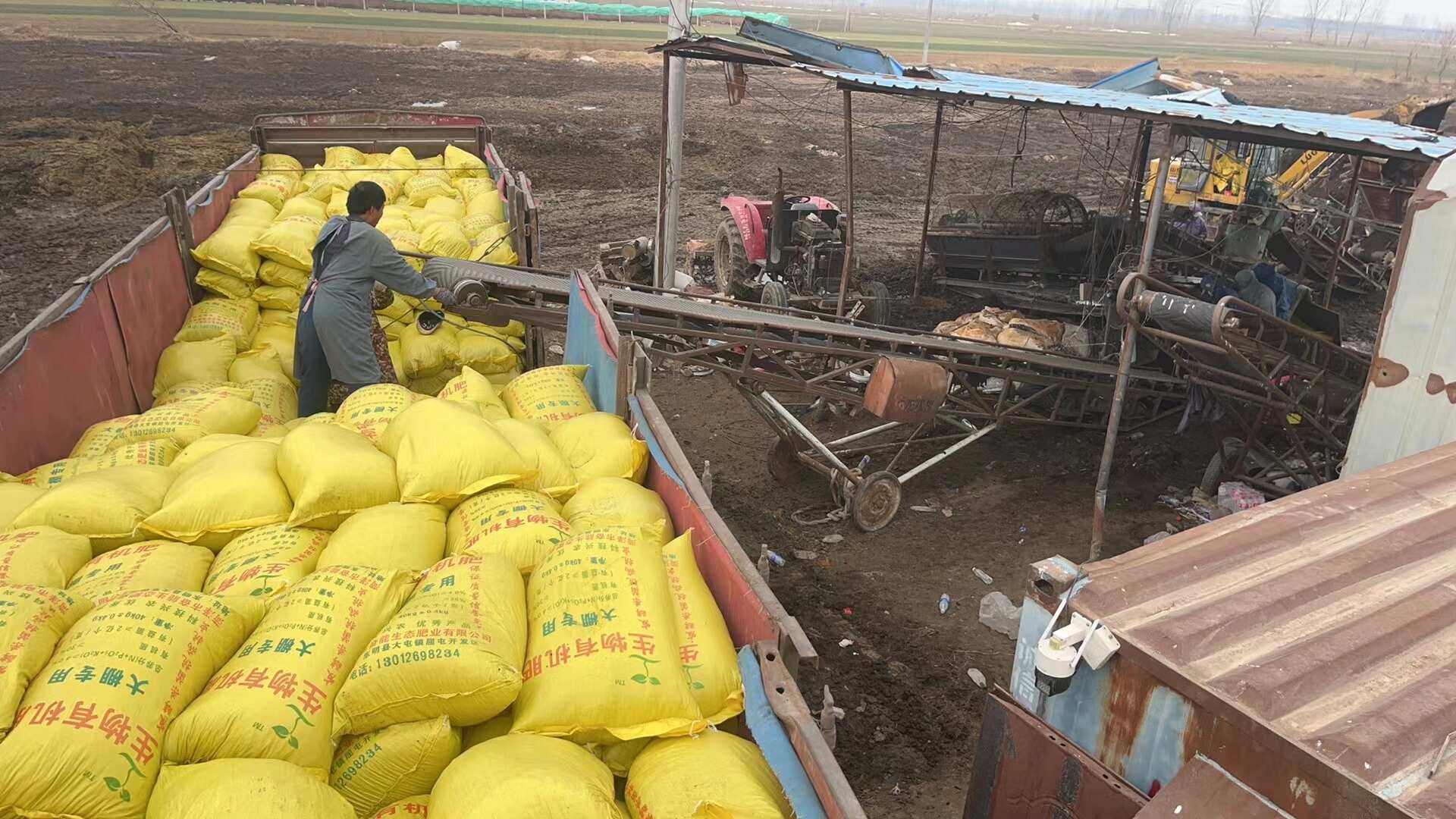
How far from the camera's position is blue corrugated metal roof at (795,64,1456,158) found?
5242 mm

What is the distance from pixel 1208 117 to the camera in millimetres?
5504

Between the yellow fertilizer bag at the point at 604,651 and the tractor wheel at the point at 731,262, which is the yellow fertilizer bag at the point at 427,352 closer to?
the yellow fertilizer bag at the point at 604,651

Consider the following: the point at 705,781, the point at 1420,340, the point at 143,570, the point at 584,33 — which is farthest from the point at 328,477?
the point at 584,33

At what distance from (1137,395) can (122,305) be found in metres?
6.96

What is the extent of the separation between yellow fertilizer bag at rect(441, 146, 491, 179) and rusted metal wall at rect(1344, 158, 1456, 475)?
7.32 m

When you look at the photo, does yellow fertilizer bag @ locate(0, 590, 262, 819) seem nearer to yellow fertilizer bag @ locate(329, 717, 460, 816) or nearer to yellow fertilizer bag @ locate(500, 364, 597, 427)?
yellow fertilizer bag @ locate(329, 717, 460, 816)

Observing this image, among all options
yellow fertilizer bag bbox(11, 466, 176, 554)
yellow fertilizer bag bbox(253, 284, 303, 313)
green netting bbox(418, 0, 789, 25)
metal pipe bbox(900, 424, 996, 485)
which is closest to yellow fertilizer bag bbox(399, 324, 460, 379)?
yellow fertilizer bag bbox(253, 284, 303, 313)

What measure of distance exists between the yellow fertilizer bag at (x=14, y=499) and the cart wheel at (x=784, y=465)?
4.66 m

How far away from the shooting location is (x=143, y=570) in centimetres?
261

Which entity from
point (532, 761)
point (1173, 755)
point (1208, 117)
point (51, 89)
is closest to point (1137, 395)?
point (1208, 117)

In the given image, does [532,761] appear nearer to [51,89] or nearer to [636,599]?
[636,599]

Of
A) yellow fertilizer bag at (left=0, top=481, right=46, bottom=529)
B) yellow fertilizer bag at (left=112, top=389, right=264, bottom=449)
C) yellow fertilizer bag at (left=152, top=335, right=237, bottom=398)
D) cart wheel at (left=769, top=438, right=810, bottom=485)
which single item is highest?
yellow fertilizer bag at (left=0, top=481, right=46, bottom=529)

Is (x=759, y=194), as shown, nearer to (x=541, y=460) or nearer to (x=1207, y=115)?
(x=1207, y=115)

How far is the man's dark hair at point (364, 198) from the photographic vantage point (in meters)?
5.01
